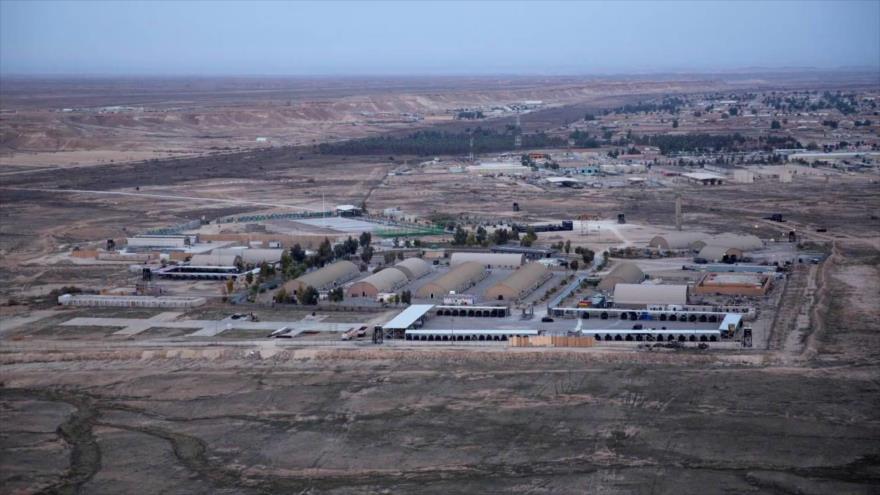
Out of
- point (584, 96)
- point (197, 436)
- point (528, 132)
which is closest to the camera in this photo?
point (197, 436)

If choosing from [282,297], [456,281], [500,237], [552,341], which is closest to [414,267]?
[456,281]

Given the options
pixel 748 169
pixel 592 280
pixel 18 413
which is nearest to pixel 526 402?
pixel 18 413

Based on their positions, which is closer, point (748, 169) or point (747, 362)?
point (747, 362)

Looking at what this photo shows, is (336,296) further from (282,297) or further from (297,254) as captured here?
(297,254)

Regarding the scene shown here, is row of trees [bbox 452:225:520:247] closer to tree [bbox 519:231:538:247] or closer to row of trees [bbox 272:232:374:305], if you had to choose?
tree [bbox 519:231:538:247]

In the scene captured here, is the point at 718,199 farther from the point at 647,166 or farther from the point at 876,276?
the point at 876,276

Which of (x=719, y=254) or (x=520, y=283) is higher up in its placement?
(x=520, y=283)

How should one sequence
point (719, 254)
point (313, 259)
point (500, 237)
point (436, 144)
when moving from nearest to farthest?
1. point (313, 259)
2. point (719, 254)
3. point (500, 237)
4. point (436, 144)
